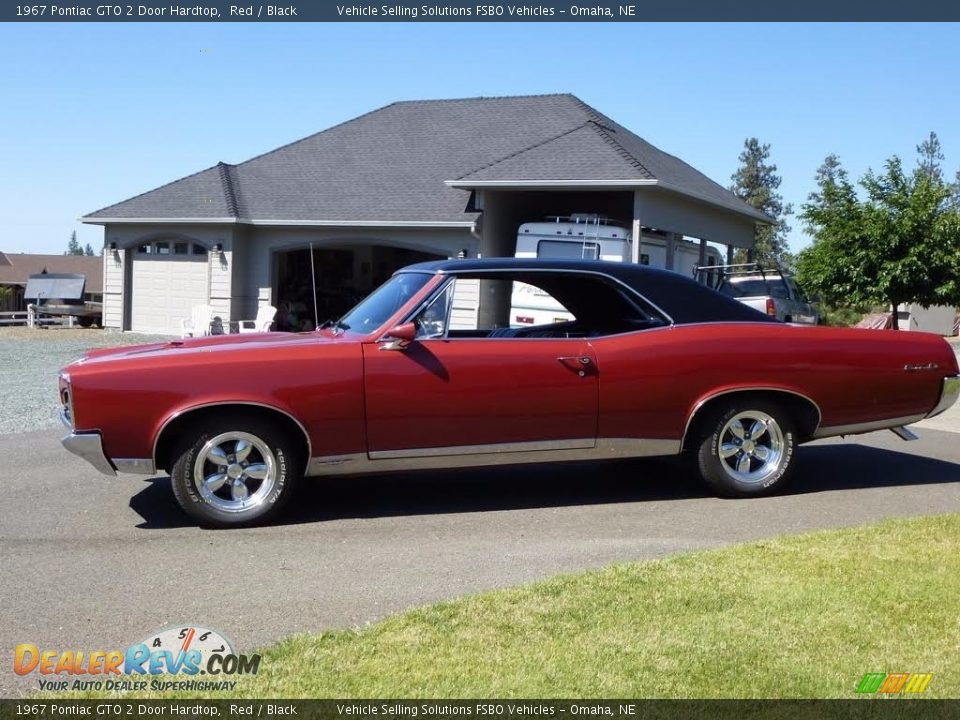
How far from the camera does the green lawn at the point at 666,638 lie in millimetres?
3615

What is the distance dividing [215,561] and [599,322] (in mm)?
3179

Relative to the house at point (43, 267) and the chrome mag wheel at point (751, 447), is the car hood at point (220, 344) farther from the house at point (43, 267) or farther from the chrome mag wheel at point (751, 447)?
the house at point (43, 267)

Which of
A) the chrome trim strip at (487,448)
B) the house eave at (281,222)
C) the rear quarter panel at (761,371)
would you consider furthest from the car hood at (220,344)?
the house eave at (281,222)

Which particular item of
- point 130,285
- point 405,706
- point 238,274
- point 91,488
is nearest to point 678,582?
point 405,706

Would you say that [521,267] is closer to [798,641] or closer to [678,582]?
[678,582]

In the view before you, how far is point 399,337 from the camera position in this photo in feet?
20.3

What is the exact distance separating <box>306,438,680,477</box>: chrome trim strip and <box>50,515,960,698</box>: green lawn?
1519 millimetres

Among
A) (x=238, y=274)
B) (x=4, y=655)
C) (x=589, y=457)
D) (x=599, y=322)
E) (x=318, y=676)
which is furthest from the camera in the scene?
(x=238, y=274)

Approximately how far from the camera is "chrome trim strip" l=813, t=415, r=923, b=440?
23.2ft

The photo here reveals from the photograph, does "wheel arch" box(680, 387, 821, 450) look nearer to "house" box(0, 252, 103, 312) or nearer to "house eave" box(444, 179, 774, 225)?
"house eave" box(444, 179, 774, 225)

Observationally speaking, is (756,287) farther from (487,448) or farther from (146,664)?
(146,664)

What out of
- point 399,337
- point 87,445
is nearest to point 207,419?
point 87,445

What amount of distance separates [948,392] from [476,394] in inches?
141

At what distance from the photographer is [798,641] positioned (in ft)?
13.2
